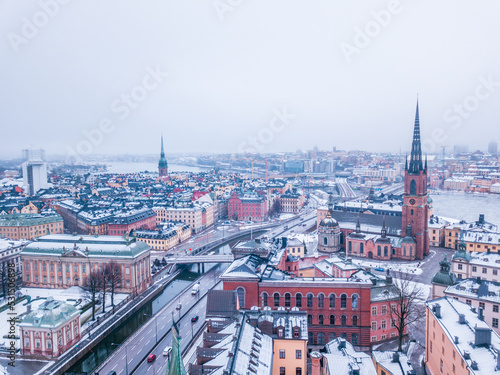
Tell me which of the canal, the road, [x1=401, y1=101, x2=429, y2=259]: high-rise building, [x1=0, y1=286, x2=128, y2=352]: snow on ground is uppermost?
[x1=401, y1=101, x2=429, y2=259]: high-rise building

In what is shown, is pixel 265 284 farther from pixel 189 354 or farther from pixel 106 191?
pixel 106 191

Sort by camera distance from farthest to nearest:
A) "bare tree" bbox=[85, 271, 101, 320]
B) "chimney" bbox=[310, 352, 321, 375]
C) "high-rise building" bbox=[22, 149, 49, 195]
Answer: "high-rise building" bbox=[22, 149, 49, 195]
"bare tree" bbox=[85, 271, 101, 320]
"chimney" bbox=[310, 352, 321, 375]

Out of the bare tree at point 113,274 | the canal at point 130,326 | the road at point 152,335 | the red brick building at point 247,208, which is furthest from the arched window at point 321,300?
the red brick building at point 247,208

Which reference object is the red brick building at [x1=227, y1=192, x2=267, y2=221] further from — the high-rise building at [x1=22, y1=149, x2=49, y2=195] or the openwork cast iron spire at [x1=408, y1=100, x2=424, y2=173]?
the high-rise building at [x1=22, y1=149, x2=49, y2=195]

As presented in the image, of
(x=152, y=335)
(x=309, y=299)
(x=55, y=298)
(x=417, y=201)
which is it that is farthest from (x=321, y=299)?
(x=417, y=201)

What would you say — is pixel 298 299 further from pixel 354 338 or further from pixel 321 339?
pixel 354 338

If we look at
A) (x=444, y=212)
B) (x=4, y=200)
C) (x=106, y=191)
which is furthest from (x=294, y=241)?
(x=106, y=191)

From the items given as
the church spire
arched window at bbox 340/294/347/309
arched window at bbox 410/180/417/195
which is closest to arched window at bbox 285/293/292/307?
arched window at bbox 340/294/347/309
